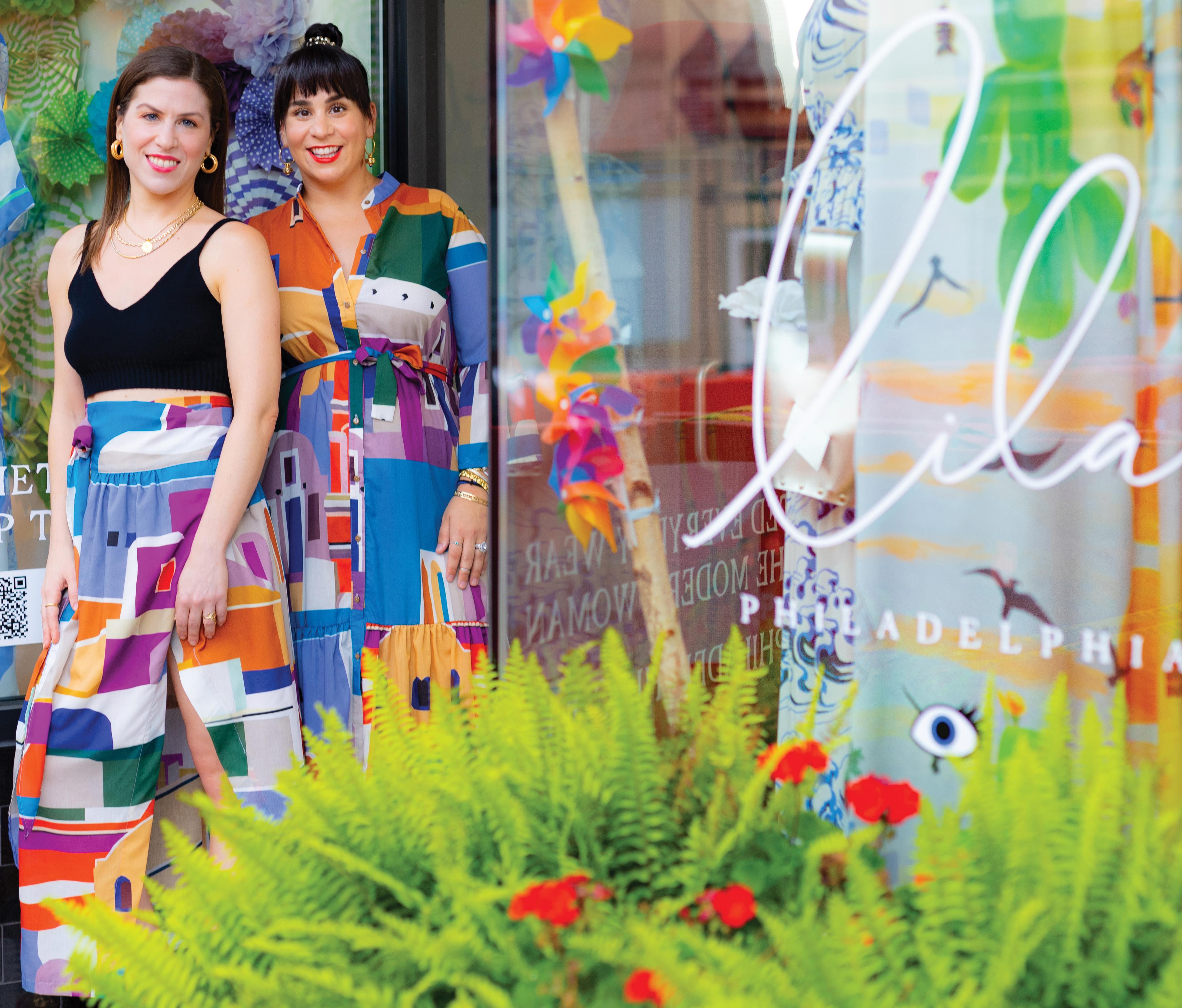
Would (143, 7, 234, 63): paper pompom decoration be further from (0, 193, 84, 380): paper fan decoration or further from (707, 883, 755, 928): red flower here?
(707, 883, 755, 928): red flower

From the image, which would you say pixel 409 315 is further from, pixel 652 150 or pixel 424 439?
pixel 652 150

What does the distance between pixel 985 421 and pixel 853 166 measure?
0.33 m

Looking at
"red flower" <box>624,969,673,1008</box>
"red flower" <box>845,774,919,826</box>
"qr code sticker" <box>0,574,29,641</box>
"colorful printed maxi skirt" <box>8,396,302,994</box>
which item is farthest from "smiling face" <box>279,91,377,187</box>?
"red flower" <box>624,969,673,1008</box>

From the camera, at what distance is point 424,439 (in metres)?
2.00

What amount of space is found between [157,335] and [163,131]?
35 centimetres

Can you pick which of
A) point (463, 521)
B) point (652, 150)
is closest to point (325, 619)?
point (463, 521)

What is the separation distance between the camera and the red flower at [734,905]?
92 cm

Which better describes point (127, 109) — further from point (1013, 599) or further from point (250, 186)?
point (1013, 599)

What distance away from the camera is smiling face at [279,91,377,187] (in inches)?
77.7

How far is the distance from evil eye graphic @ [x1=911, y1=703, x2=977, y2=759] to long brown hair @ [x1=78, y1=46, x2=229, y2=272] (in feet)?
4.95

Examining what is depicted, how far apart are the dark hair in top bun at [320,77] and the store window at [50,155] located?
405 mm

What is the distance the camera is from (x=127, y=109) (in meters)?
1.84

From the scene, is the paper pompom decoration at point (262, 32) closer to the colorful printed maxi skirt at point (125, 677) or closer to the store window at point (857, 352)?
the colorful printed maxi skirt at point (125, 677)

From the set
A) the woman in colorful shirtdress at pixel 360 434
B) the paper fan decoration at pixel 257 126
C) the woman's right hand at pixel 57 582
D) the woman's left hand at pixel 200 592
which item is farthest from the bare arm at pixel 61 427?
the paper fan decoration at pixel 257 126
